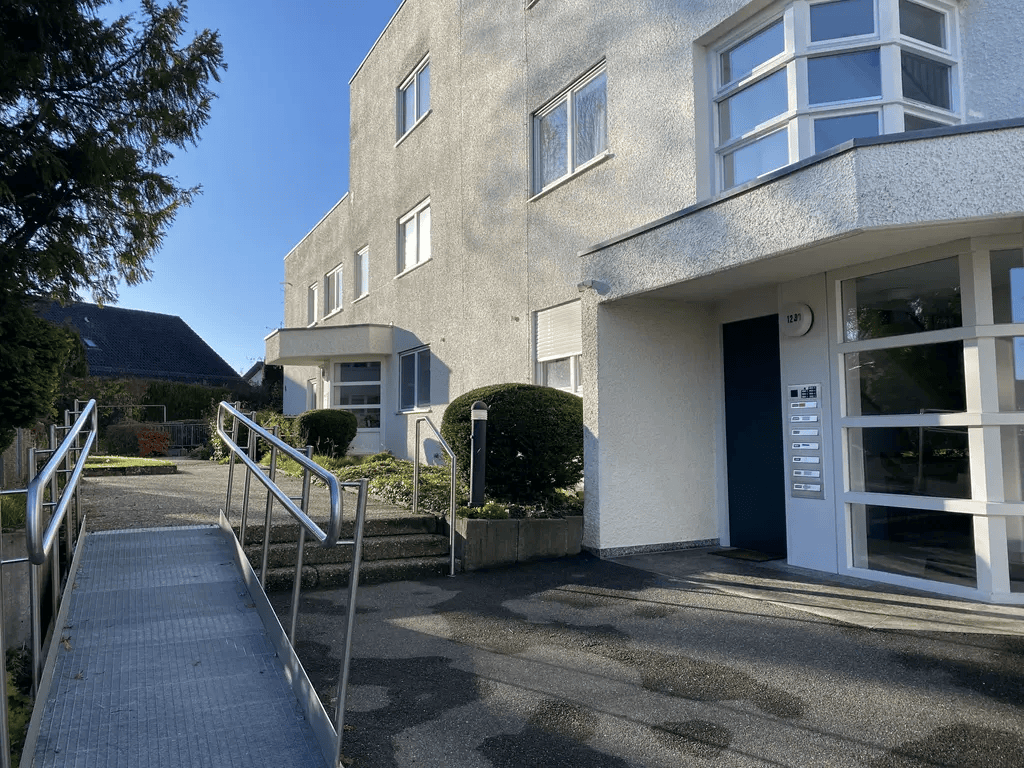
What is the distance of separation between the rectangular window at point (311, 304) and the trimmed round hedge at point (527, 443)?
14.8 meters

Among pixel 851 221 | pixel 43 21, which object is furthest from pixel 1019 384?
pixel 43 21

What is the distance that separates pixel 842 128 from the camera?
6.39 meters

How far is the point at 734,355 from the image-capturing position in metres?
7.71

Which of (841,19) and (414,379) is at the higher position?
(841,19)

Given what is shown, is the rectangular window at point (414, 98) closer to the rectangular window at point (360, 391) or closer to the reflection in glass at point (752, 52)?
the rectangular window at point (360, 391)

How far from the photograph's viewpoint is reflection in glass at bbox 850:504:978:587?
5484 mm

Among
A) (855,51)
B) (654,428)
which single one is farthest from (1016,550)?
(855,51)

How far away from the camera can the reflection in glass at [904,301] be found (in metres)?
5.53

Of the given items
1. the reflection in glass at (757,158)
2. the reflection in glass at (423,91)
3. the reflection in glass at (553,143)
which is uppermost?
the reflection in glass at (423,91)

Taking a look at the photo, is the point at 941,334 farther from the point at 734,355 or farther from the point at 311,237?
the point at 311,237

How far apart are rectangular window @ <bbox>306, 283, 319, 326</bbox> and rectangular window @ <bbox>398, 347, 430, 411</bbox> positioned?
7.57 meters

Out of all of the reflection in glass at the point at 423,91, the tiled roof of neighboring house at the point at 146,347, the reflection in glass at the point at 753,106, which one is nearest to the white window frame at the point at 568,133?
the reflection in glass at the point at 753,106

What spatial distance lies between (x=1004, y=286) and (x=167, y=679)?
578 cm

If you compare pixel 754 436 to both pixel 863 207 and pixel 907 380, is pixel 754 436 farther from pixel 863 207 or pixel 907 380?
pixel 863 207
